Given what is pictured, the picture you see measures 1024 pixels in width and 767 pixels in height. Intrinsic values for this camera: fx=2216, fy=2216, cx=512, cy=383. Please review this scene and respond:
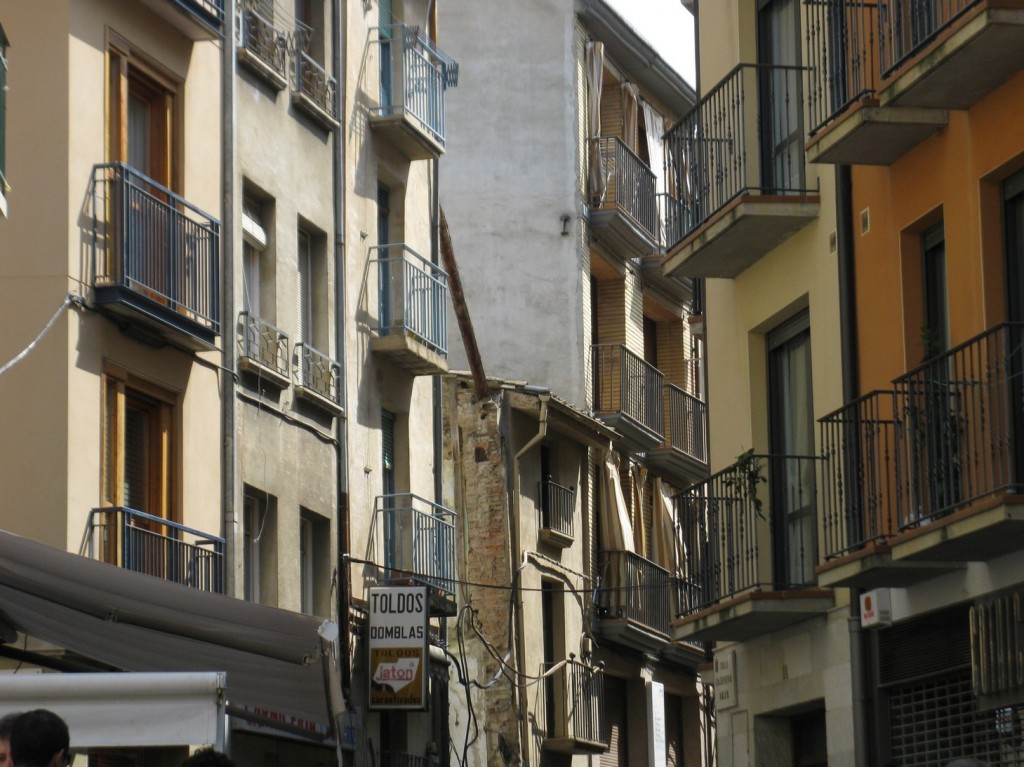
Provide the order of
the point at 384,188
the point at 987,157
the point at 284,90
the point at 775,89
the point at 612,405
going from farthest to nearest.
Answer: the point at 612,405 → the point at 384,188 → the point at 284,90 → the point at 775,89 → the point at 987,157

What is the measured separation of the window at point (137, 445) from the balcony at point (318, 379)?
3509 mm

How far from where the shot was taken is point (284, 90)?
25891 mm

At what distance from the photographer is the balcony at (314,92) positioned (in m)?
26.2

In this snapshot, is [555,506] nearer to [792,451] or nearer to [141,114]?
[141,114]

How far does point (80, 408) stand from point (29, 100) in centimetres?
294

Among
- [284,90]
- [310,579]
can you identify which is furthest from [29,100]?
[310,579]

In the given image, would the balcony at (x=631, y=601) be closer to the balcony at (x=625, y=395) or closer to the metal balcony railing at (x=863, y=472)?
the balcony at (x=625, y=395)

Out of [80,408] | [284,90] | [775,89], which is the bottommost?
[80,408]

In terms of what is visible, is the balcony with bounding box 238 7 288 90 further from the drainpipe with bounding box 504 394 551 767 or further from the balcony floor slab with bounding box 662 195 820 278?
the drainpipe with bounding box 504 394 551 767

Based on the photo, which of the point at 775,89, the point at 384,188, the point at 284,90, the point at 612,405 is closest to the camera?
the point at 775,89

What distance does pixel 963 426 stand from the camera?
14.7m

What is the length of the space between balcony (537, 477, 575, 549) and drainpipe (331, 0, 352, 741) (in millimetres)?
6883

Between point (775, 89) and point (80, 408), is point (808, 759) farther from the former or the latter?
point (80, 408)

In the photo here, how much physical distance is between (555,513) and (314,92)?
9384 mm
